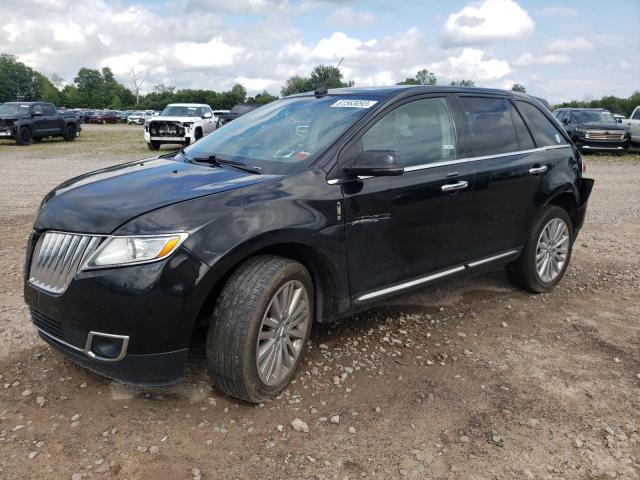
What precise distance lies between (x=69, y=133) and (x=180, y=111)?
7.69 m

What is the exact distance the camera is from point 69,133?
24641 millimetres

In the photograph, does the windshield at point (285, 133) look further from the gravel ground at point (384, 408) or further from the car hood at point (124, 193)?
the gravel ground at point (384, 408)

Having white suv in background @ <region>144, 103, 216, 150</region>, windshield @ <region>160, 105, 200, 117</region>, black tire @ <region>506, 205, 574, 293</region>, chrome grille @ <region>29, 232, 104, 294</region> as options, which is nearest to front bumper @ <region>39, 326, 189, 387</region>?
chrome grille @ <region>29, 232, 104, 294</region>

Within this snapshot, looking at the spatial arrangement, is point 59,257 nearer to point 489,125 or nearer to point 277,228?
point 277,228

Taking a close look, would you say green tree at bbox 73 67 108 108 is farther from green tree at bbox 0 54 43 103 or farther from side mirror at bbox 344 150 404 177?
side mirror at bbox 344 150 404 177

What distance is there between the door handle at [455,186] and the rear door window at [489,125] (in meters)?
0.31

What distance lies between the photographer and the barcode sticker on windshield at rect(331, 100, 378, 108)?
366 centimetres

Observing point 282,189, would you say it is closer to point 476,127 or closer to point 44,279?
point 44,279

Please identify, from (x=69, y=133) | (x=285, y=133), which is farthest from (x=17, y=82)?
(x=285, y=133)

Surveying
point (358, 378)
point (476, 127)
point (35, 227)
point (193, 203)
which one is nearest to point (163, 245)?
point (193, 203)

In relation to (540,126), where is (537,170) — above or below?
below

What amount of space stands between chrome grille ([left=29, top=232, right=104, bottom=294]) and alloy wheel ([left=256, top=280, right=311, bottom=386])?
95 cm

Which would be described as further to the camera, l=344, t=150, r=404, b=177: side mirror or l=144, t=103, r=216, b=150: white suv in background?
l=144, t=103, r=216, b=150: white suv in background

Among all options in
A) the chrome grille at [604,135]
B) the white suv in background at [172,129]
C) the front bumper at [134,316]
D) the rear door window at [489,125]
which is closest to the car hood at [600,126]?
the chrome grille at [604,135]
